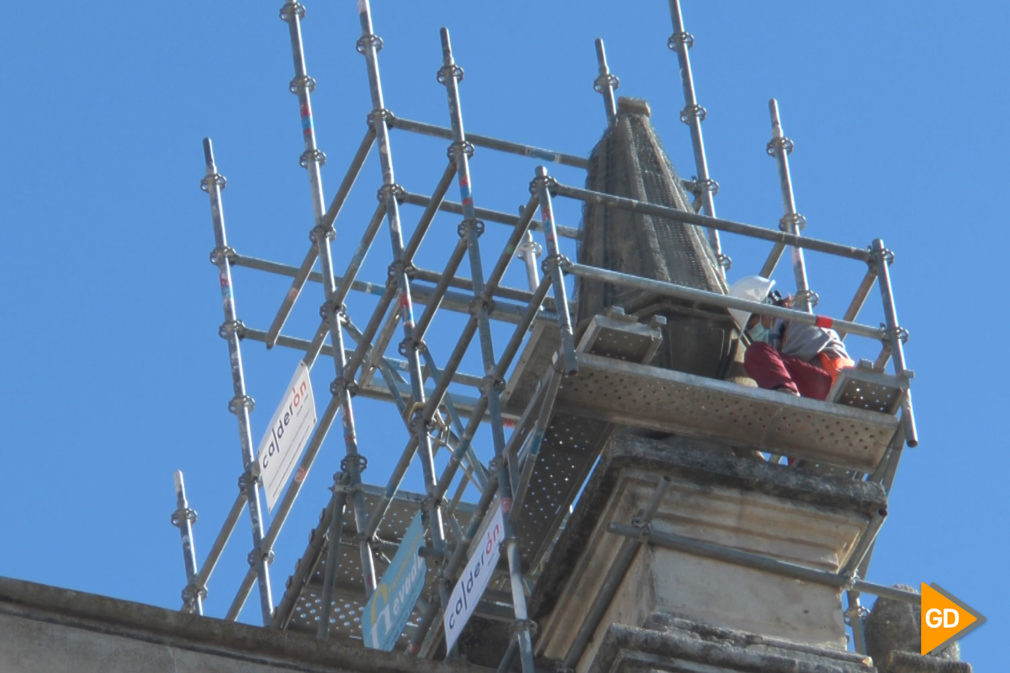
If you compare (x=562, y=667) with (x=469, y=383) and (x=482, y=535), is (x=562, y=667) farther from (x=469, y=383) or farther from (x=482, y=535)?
(x=469, y=383)

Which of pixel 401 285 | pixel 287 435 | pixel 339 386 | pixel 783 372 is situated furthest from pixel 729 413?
pixel 287 435

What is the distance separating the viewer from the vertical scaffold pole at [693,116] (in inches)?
688

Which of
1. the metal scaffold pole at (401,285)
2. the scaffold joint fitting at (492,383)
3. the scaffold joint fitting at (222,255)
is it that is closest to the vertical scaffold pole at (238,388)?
the scaffold joint fitting at (222,255)

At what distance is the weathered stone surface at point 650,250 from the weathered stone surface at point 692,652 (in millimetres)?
1921

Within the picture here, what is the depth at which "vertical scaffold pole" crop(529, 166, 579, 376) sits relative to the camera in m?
13.2

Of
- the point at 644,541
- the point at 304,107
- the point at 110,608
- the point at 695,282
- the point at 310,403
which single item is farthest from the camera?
the point at 304,107

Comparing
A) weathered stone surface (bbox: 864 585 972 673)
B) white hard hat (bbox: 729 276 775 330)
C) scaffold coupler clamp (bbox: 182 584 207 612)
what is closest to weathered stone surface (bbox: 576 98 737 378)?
white hard hat (bbox: 729 276 775 330)

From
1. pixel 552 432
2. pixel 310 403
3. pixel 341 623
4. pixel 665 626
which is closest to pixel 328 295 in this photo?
pixel 310 403

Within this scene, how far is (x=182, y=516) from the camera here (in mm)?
18266

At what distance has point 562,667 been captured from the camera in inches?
534

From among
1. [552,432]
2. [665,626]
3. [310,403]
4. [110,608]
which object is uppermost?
[310,403]

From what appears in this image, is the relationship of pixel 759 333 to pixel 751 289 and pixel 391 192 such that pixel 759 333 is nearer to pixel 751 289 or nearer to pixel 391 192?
pixel 751 289

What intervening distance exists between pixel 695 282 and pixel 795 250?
1919mm

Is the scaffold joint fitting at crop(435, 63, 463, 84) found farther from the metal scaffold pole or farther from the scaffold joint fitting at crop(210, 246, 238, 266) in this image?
the scaffold joint fitting at crop(210, 246, 238, 266)
